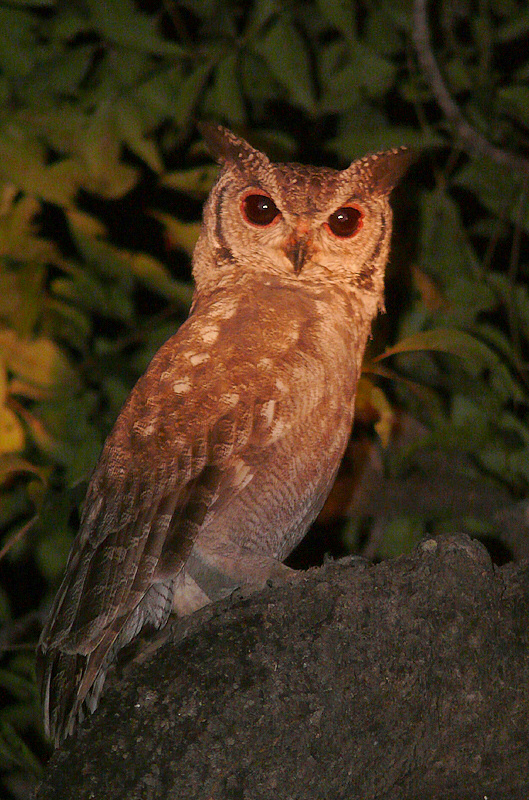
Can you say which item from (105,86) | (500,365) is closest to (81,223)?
(105,86)

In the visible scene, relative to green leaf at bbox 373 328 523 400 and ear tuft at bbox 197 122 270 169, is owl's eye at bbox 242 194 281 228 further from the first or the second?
green leaf at bbox 373 328 523 400

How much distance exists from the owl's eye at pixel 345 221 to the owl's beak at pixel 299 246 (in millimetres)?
64

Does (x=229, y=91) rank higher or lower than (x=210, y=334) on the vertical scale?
higher

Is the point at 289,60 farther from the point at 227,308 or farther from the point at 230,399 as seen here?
the point at 230,399

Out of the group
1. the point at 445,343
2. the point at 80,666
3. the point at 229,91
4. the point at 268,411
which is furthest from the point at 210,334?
the point at 229,91

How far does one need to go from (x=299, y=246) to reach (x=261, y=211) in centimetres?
12

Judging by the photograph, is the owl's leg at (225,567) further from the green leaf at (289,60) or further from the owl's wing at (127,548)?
the green leaf at (289,60)

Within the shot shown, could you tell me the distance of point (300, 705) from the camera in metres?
1.02

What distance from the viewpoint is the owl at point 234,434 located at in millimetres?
1219

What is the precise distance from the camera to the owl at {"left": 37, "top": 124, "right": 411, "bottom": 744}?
1219 millimetres

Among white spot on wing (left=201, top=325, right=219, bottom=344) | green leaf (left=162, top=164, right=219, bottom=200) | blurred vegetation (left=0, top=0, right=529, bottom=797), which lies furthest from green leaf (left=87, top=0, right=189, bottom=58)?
white spot on wing (left=201, top=325, right=219, bottom=344)

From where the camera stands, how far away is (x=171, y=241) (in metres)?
1.96

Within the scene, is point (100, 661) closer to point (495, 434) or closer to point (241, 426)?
point (241, 426)

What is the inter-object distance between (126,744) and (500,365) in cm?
104
